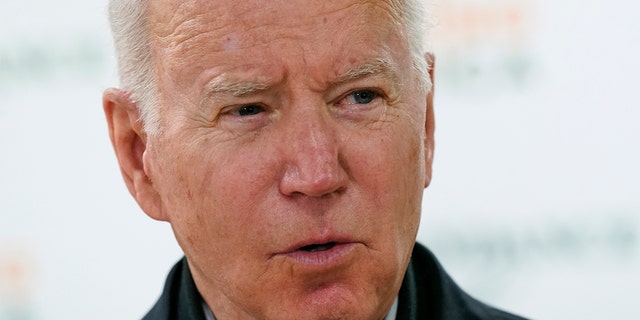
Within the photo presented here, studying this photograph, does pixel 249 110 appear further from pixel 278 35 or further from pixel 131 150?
pixel 131 150

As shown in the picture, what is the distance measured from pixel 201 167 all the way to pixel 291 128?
0.71 feet

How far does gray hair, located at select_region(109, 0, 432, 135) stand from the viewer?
261 cm

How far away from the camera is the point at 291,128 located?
242 cm

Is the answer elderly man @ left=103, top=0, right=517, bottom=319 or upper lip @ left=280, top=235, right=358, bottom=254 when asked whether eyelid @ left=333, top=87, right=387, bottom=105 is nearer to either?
elderly man @ left=103, top=0, right=517, bottom=319

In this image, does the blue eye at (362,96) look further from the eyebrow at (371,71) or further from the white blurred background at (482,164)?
the white blurred background at (482,164)

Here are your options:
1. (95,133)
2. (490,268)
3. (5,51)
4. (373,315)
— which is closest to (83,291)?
(95,133)

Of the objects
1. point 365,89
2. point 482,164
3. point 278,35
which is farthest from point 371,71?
point 482,164

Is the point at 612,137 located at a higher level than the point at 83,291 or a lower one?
higher

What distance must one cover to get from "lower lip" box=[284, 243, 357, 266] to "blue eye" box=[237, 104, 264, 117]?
0.28 meters

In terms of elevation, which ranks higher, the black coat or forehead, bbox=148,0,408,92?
forehead, bbox=148,0,408,92

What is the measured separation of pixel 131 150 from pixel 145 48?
9.8 inches

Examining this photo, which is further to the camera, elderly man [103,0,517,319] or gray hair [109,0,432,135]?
gray hair [109,0,432,135]

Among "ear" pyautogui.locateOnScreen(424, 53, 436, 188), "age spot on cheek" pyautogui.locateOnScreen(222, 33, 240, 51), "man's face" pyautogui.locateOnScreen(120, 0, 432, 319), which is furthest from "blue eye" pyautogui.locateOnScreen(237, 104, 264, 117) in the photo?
"ear" pyautogui.locateOnScreen(424, 53, 436, 188)

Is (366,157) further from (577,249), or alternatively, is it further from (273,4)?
(577,249)
